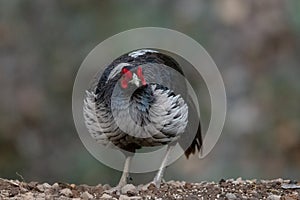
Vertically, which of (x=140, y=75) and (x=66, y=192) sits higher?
(x=140, y=75)

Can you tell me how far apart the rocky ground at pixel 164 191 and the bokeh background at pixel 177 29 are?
5.39 m

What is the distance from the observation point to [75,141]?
1175cm

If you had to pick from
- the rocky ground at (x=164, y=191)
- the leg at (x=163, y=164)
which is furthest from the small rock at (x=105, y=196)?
the leg at (x=163, y=164)

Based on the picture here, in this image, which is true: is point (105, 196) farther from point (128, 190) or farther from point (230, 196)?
point (230, 196)

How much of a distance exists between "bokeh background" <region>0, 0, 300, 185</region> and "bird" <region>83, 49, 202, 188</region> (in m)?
5.32

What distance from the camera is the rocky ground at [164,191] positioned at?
540 cm

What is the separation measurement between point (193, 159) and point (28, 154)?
2120 millimetres

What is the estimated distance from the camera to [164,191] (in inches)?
222

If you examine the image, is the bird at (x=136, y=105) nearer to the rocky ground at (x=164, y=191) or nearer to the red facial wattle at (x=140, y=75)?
the red facial wattle at (x=140, y=75)

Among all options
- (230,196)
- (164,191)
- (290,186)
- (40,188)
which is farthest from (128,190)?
(290,186)

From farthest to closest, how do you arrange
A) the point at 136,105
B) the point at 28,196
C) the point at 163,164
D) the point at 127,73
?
the point at 163,164
the point at 136,105
the point at 127,73
the point at 28,196

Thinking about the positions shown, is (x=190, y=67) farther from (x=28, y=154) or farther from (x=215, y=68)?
(x=28, y=154)

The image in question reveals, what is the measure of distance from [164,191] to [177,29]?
6.07 metres

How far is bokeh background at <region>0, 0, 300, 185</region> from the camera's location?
37.7 ft
